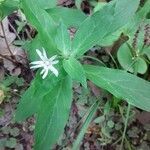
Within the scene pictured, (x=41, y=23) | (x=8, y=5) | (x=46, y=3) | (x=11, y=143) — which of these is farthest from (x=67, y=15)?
(x=11, y=143)

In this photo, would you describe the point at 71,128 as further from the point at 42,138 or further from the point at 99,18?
the point at 99,18

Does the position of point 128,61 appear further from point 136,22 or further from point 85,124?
point 85,124

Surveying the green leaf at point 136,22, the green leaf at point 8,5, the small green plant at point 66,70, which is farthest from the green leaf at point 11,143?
the green leaf at point 136,22

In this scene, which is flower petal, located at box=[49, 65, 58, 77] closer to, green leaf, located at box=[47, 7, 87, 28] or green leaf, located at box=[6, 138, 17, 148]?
green leaf, located at box=[47, 7, 87, 28]

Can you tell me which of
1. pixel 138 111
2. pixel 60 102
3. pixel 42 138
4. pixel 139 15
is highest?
pixel 139 15

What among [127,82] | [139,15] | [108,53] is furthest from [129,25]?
[127,82]

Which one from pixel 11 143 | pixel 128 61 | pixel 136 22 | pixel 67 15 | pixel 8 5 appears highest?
pixel 8 5
